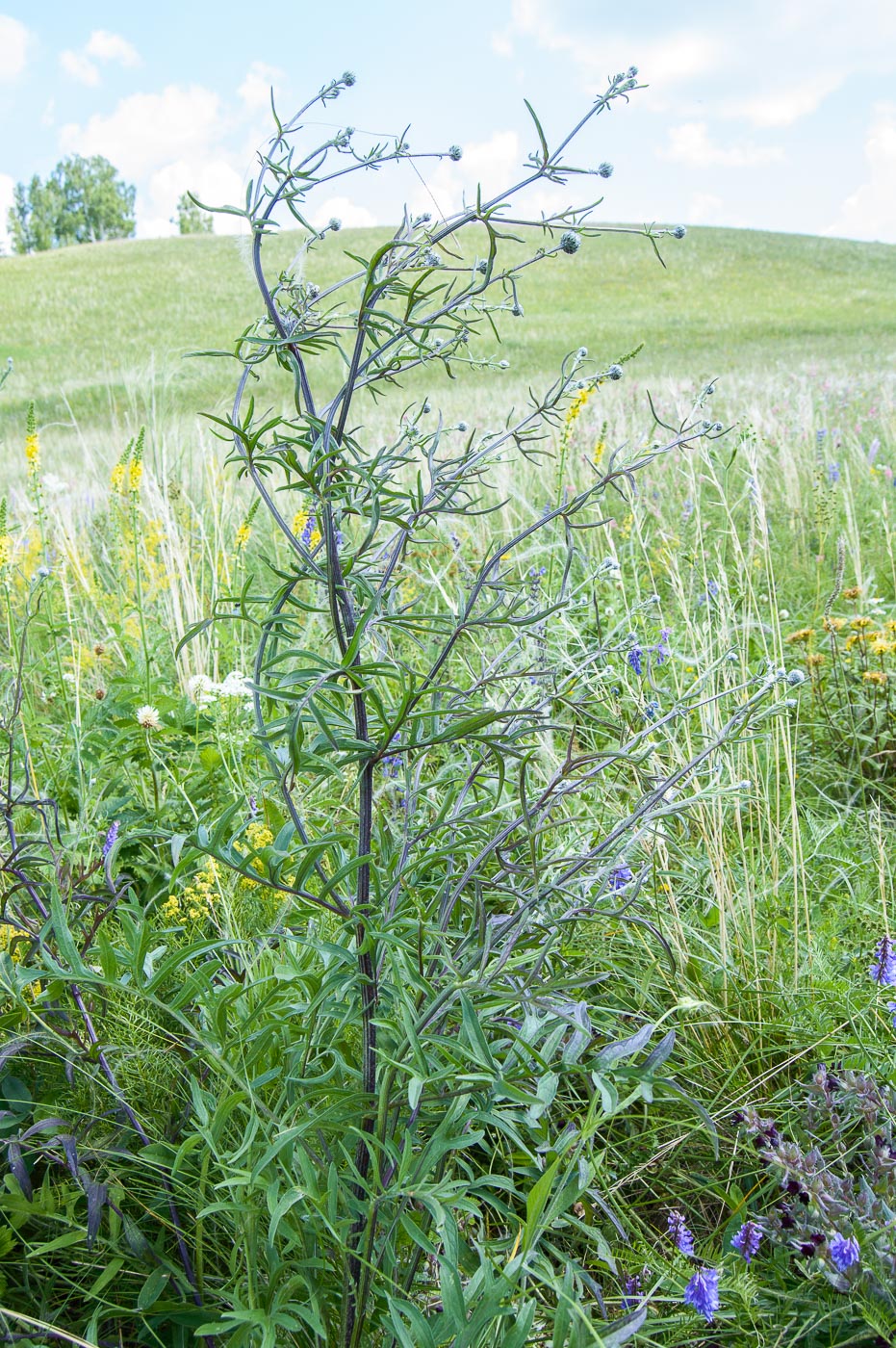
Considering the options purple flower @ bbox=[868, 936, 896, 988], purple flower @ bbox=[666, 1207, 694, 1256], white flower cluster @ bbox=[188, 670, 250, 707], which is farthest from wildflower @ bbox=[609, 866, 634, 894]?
white flower cluster @ bbox=[188, 670, 250, 707]

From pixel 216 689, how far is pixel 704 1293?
4.80 ft

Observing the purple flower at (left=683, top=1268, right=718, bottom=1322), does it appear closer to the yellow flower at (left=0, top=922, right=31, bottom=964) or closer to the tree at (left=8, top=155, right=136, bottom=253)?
the yellow flower at (left=0, top=922, right=31, bottom=964)

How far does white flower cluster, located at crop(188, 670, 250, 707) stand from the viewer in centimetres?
194

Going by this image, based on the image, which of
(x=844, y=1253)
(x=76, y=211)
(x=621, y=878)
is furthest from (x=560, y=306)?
(x=76, y=211)

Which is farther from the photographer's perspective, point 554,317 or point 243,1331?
point 554,317

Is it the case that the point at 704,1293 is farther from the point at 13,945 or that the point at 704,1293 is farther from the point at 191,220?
the point at 191,220

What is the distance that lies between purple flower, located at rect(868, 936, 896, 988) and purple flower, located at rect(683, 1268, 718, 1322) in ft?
1.72

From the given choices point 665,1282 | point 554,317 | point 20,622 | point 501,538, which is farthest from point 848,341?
point 665,1282

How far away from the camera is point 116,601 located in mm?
3301

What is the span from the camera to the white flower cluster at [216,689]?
194cm

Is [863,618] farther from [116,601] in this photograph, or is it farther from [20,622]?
[20,622]

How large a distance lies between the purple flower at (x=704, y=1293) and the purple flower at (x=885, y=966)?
52 cm

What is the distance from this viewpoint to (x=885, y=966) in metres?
1.42

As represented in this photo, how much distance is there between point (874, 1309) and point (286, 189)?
139cm
